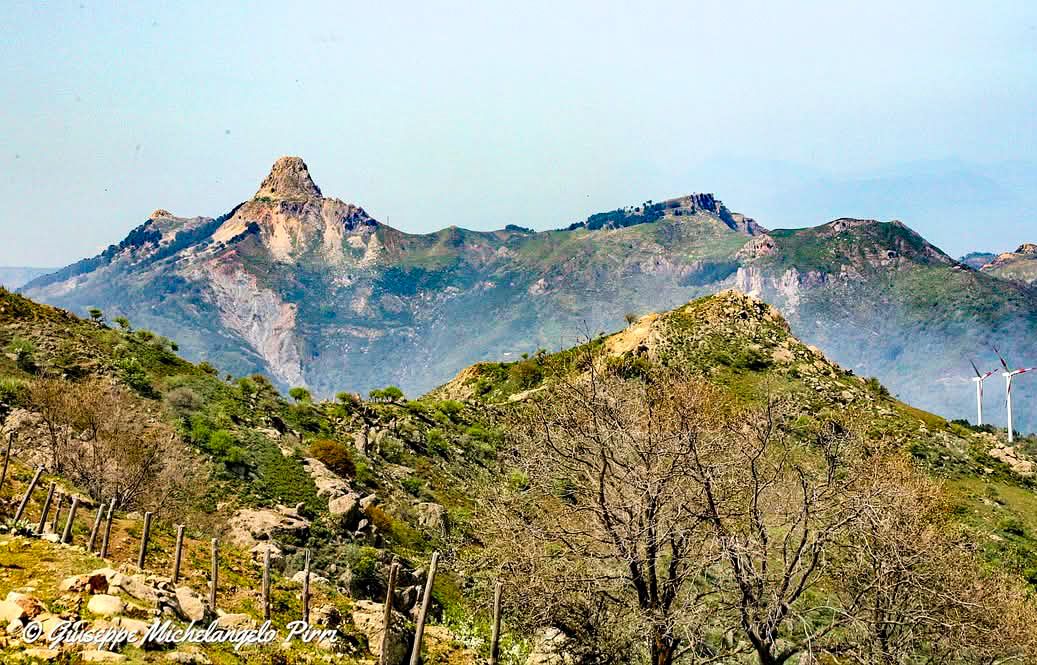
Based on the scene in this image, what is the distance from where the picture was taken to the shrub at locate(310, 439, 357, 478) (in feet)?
145

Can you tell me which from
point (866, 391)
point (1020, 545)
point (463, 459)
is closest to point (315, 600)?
point (463, 459)

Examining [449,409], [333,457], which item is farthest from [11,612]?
[449,409]

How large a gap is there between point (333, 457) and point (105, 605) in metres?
31.9

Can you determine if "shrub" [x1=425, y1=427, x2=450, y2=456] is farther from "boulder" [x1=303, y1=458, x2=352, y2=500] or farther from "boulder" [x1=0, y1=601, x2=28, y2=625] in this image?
"boulder" [x1=0, y1=601, x2=28, y2=625]

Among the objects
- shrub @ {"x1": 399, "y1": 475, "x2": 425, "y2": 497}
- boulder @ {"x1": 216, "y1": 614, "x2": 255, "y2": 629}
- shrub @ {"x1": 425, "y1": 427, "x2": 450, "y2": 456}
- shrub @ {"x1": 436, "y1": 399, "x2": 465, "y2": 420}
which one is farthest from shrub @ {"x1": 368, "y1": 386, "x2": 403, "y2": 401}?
boulder @ {"x1": 216, "y1": 614, "x2": 255, "y2": 629}

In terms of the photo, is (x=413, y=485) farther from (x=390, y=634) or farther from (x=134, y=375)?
(x=390, y=634)

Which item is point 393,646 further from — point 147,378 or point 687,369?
point 687,369

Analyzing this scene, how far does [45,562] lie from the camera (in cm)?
1666

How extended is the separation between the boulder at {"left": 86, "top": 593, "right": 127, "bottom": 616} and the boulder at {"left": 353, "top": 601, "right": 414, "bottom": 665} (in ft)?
23.9

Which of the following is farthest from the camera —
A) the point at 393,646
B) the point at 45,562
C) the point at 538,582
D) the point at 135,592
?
the point at 393,646

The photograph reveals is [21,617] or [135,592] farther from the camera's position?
[135,592]

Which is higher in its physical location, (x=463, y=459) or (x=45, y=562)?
(x=463, y=459)

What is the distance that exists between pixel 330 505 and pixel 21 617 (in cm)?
2391

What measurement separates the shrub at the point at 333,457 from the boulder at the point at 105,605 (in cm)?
3016
